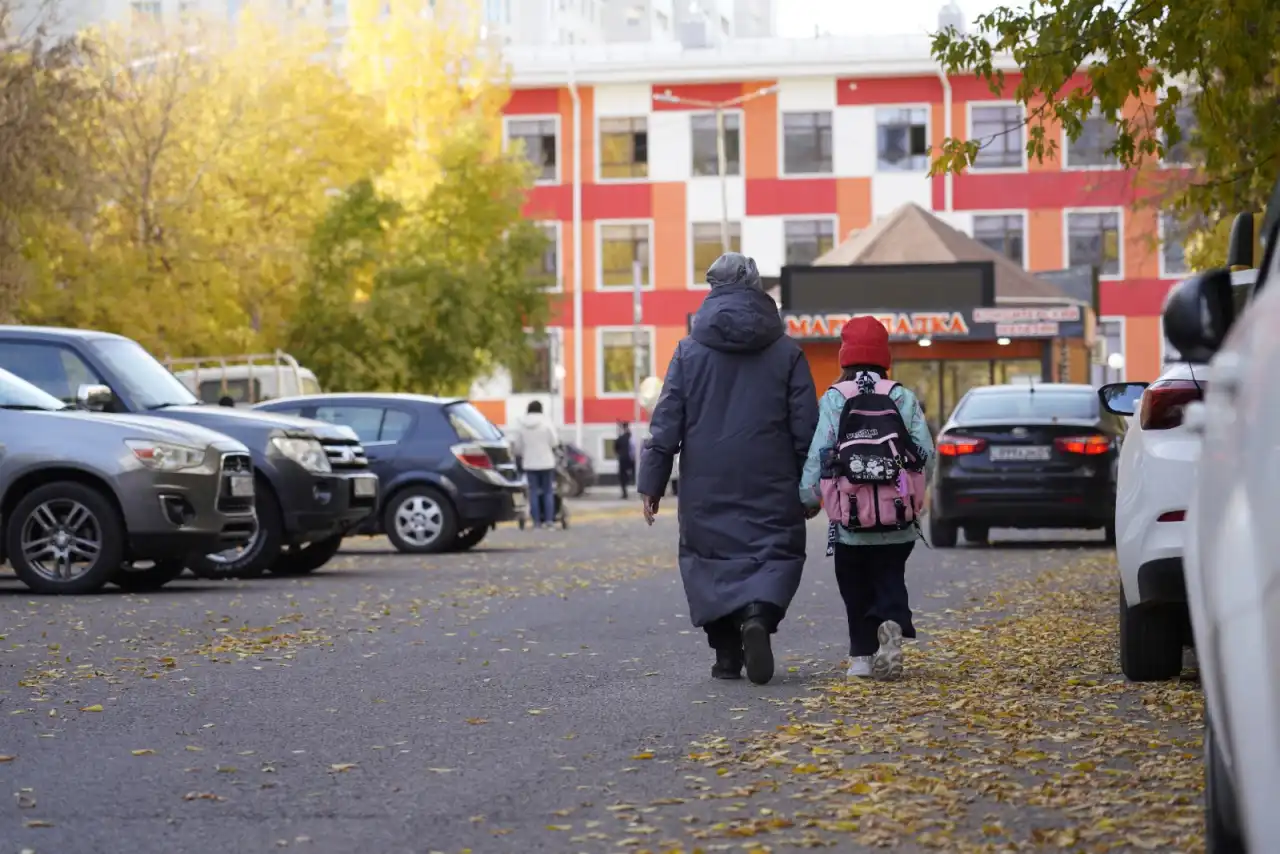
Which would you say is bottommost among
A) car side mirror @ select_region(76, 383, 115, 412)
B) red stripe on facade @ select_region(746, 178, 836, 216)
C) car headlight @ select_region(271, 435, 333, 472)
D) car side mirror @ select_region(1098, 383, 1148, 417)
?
car headlight @ select_region(271, 435, 333, 472)

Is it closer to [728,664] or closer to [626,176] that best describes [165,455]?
[728,664]

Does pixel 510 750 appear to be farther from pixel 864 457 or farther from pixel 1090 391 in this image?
pixel 1090 391

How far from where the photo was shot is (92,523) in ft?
58.1

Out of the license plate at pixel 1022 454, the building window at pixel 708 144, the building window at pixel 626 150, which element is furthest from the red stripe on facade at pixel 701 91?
the license plate at pixel 1022 454

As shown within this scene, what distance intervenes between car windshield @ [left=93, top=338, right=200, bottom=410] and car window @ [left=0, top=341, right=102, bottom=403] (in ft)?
0.66

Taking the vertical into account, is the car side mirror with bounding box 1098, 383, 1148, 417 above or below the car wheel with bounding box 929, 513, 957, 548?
above

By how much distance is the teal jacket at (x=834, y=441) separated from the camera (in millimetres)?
11195

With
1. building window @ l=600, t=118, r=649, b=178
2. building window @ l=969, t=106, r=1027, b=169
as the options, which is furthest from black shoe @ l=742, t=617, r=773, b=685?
building window @ l=600, t=118, r=649, b=178

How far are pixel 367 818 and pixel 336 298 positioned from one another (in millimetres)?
40034

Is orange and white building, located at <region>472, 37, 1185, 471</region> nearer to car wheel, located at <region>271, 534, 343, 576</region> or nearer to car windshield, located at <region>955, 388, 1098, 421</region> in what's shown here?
car windshield, located at <region>955, 388, 1098, 421</region>

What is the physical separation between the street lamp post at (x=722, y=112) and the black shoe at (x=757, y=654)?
52275mm

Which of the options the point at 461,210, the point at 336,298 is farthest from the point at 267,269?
the point at 461,210

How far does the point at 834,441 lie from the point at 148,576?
9.31m

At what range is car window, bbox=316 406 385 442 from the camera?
83.9ft
